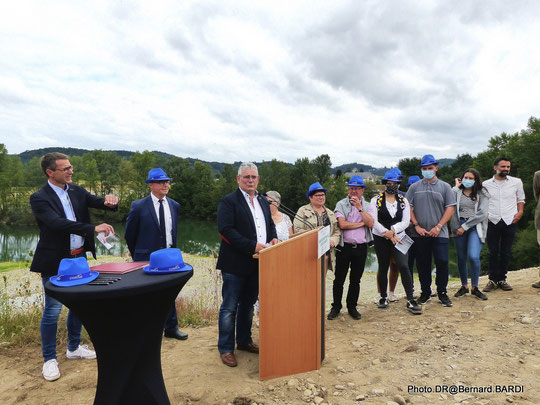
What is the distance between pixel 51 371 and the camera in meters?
3.34

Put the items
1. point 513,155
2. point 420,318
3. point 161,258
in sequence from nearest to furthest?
1. point 161,258
2. point 420,318
3. point 513,155

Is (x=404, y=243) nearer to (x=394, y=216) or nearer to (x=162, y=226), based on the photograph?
(x=394, y=216)

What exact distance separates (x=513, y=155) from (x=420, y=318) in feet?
98.4

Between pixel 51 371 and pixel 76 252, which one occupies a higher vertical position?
pixel 76 252

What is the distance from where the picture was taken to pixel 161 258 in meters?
2.25

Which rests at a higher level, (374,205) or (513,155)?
(513,155)

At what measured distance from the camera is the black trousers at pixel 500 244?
5.71m

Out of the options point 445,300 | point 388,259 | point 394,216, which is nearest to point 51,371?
point 388,259

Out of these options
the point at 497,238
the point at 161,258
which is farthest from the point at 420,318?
the point at 161,258

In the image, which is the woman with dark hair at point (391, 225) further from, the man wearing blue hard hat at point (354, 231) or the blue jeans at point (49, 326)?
the blue jeans at point (49, 326)

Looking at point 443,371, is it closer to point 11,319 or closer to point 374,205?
point 374,205

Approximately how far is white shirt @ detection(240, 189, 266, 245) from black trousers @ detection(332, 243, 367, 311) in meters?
1.74

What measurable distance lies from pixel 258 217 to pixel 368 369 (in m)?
1.90

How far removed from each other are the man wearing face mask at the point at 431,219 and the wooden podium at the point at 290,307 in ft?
8.49
